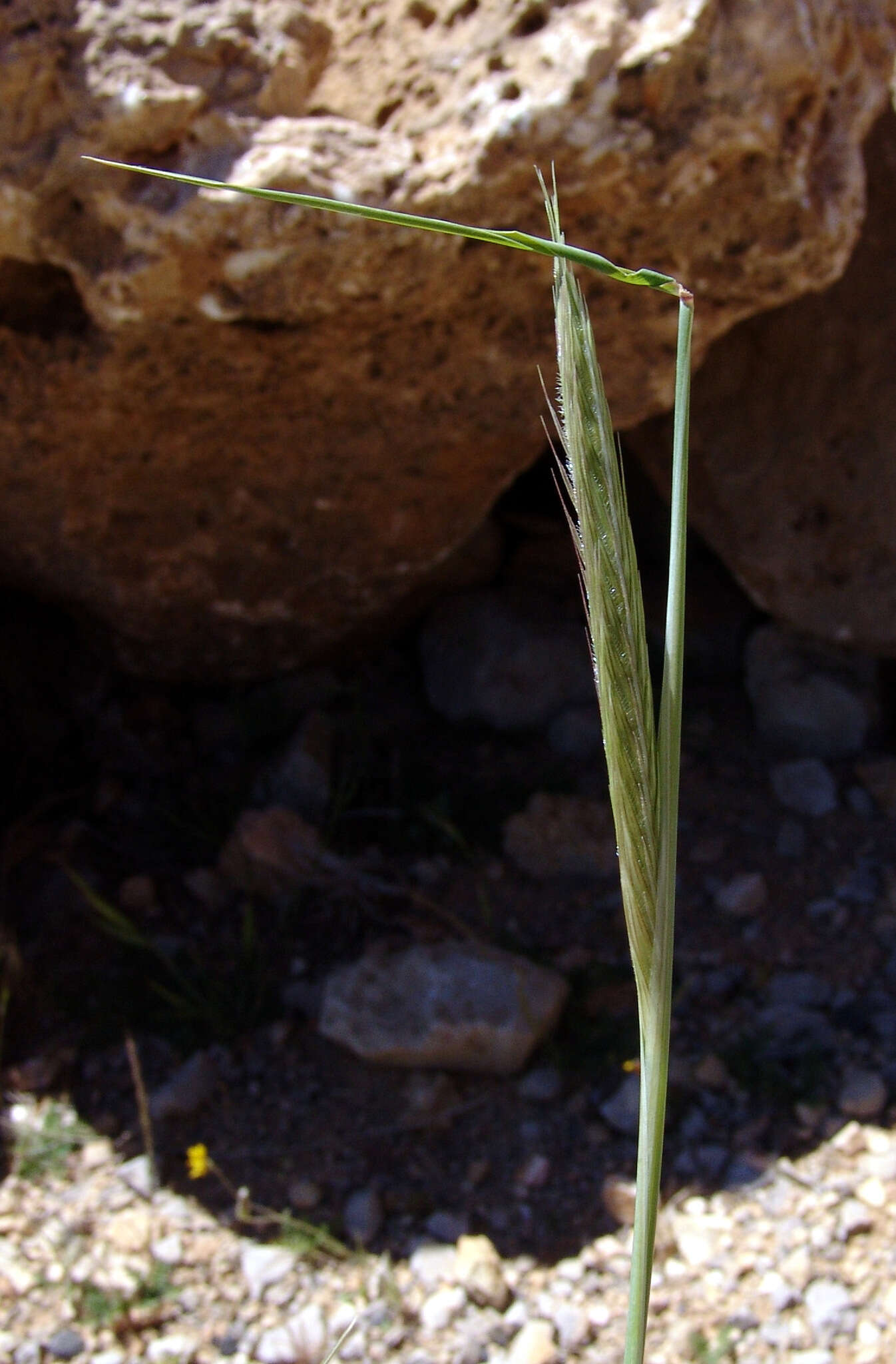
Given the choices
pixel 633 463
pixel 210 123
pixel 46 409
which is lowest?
pixel 633 463

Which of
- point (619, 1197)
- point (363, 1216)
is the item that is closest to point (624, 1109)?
point (619, 1197)

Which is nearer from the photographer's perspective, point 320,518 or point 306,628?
point 320,518

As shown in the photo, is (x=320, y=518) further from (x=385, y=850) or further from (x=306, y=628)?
(x=385, y=850)

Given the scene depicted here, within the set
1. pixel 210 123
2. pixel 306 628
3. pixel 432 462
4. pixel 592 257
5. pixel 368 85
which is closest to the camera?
pixel 592 257

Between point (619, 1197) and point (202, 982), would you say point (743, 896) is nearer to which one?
point (619, 1197)

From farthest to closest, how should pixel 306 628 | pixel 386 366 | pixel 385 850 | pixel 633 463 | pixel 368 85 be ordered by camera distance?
pixel 633 463, pixel 306 628, pixel 385 850, pixel 386 366, pixel 368 85

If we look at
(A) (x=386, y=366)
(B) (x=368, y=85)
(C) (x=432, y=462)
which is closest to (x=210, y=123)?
(B) (x=368, y=85)

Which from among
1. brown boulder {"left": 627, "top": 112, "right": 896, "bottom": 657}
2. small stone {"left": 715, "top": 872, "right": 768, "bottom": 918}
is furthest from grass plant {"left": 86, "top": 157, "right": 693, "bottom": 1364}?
brown boulder {"left": 627, "top": 112, "right": 896, "bottom": 657}

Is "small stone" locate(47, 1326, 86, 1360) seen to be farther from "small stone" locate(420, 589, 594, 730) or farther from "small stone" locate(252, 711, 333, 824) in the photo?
"small stone" locate(420, 589, 594, 730)
